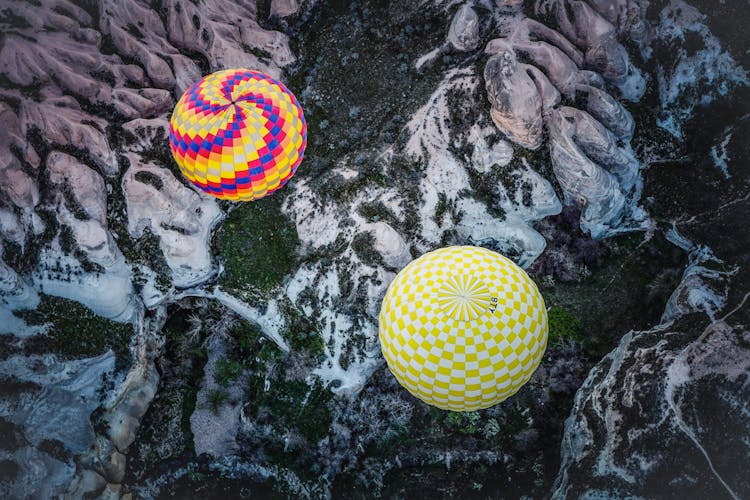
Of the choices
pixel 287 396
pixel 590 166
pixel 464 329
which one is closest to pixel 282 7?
pixel 590 166

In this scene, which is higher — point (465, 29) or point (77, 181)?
point (465, 29)

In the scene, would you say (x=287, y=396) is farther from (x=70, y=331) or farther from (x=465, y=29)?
(x=465, y=29)

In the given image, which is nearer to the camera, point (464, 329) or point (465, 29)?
point (464, 329)

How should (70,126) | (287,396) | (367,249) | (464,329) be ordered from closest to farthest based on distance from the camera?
(464,329), (70,126), (367,249), (287,396)

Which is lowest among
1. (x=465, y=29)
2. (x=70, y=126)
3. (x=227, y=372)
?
(x=227, y=372)

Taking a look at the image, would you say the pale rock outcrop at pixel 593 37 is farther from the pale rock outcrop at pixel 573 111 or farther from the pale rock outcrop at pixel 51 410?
the pale rock outcrop at pixel 51 410

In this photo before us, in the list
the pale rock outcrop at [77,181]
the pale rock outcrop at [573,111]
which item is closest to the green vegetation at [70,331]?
the pale rock outcrop at [77,181]

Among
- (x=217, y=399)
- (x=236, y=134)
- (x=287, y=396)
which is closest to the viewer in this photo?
(x=236, y=134)
